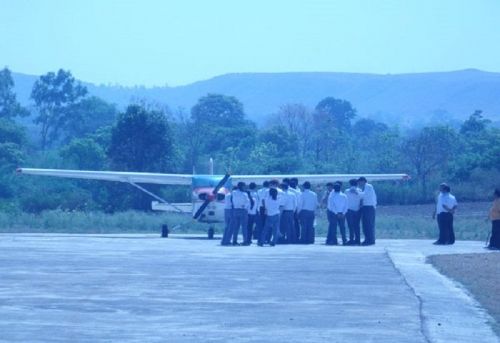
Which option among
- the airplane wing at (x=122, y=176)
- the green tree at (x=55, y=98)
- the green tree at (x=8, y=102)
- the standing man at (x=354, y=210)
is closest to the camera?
the standing man at (x=354, y=210)

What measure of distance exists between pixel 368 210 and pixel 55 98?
10750 centimetres

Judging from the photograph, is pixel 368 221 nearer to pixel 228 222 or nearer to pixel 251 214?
pixel 251 214

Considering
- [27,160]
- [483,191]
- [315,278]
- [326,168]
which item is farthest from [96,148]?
[315,278]

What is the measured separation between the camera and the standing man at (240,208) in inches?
1293

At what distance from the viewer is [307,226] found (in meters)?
34.2

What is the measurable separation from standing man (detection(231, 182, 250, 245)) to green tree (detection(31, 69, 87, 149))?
335 feet

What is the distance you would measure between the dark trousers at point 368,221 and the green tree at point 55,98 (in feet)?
337

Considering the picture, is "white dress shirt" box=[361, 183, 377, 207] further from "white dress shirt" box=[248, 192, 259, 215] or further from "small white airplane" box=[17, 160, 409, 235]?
"small white airplane" box=[17, 160, 409, 235]

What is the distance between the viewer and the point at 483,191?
64.3 metres

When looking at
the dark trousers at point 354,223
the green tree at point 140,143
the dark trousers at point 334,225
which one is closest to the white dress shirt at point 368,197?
the dark trousers at point 354,223

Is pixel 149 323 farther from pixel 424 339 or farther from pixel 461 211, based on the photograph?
pixel 461 211

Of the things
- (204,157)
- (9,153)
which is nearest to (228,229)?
(9,153)

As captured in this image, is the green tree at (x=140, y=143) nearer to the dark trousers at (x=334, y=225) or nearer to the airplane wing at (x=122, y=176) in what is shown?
the airplane wing at (x=122, y=176)

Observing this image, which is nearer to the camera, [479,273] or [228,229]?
[479,273]
